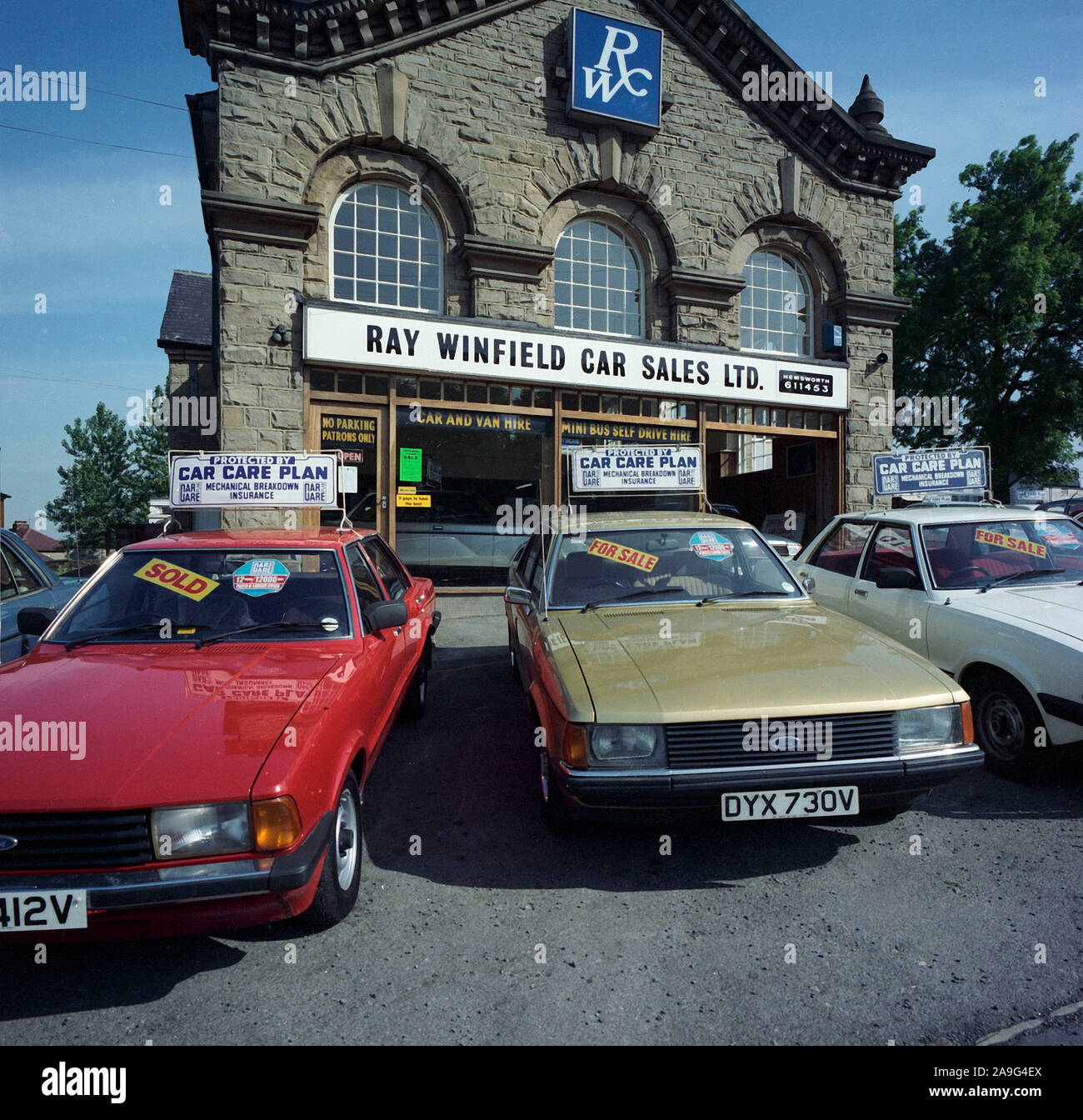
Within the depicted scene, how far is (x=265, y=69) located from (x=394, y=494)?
19.5ft

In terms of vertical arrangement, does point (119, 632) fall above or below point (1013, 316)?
below

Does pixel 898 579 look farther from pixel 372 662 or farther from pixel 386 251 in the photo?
pixel 386 251

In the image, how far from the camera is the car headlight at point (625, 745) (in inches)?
114

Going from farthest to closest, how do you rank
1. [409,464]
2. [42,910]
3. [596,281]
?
1. [596,281]
2. [409,464]
3. [42,910]

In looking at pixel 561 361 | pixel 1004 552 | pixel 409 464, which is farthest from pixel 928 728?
pixel 561 361

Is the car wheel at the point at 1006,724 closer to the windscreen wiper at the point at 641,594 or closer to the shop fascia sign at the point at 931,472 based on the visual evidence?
the windscreen wiper at the point at 641,594

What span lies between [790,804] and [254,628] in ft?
8.41

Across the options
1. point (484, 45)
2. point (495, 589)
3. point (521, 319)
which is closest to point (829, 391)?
point (521, 319)

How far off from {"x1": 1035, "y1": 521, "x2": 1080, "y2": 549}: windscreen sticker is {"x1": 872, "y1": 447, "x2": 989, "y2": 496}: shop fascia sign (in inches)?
139

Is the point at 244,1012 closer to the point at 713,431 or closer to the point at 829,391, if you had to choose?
the point at 713,431

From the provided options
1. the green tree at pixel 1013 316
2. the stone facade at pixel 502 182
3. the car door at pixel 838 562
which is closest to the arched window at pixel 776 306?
the stone facade at pixel 502 182

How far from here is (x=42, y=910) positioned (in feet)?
7.01

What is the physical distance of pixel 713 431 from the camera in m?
12.4

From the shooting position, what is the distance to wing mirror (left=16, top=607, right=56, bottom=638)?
11.7 feet
